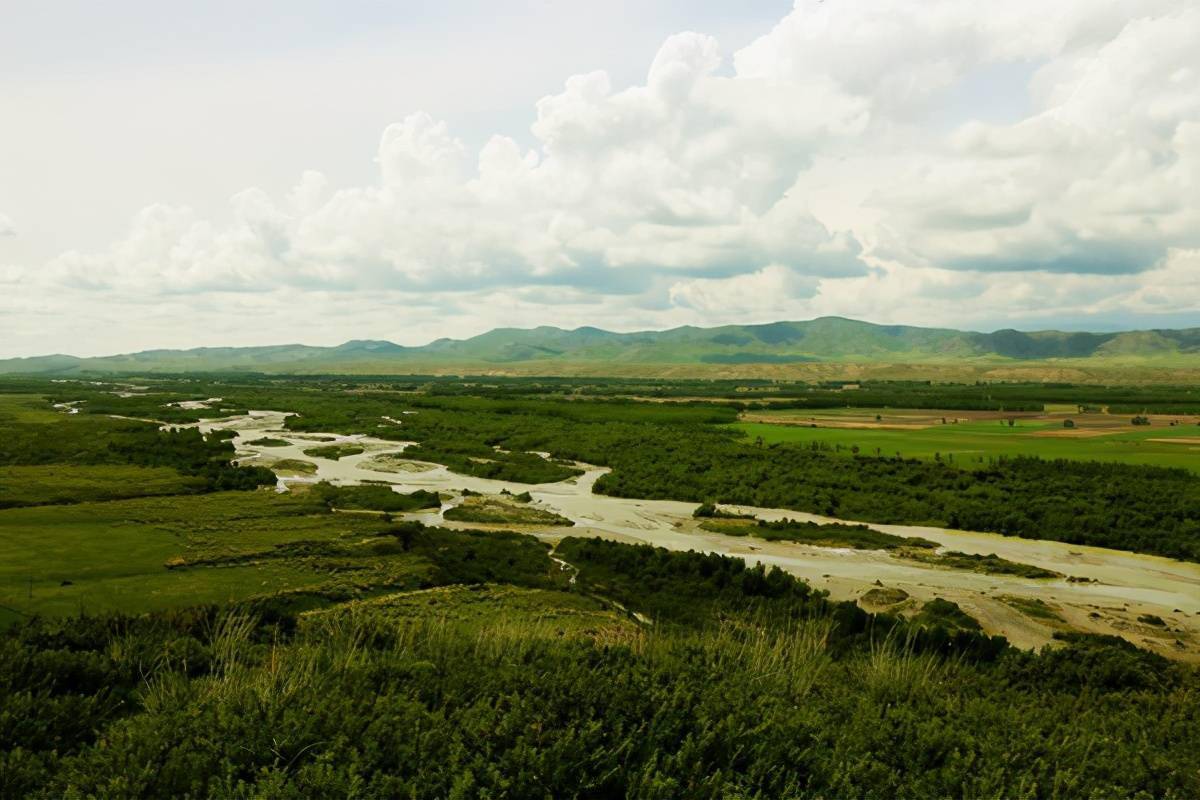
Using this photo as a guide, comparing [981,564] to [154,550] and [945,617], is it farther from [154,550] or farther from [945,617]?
[154,550]

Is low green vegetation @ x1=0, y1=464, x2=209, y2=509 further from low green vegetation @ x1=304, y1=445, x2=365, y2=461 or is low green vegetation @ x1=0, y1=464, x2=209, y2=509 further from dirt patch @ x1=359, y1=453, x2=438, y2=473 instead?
low green vegetation @ x1=304, y1=445, x2=365, y2=461

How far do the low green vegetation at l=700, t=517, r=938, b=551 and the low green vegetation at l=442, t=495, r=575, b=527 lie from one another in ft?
27.9

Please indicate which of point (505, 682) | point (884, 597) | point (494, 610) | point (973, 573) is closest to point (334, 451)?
point (494, 610)

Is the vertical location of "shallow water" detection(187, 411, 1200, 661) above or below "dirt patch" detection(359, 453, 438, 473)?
below

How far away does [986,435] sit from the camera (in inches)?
2835

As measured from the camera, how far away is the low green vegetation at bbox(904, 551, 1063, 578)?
29.1 metres

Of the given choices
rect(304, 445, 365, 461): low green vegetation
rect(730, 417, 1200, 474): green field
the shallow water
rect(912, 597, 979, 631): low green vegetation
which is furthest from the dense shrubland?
rect(304, 445, 365, 461): low green vegetation

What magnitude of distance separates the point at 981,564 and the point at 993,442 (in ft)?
134

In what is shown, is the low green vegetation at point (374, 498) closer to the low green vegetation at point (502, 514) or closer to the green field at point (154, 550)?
the low green vegetation at point (502, 514)

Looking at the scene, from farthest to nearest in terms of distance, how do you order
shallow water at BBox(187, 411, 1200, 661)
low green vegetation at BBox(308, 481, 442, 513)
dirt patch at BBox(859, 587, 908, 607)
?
low green vegetation at BBox(308, 481, 442, 513), dirt patch at BBox(859, 587, 908, 607), shallow water at BBox(187, 411, 1200, 661)

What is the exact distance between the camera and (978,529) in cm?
3759

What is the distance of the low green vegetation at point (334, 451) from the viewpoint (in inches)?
2480

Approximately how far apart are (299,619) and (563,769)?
1173cm

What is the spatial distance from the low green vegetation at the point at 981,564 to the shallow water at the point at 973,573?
0.64 metres
